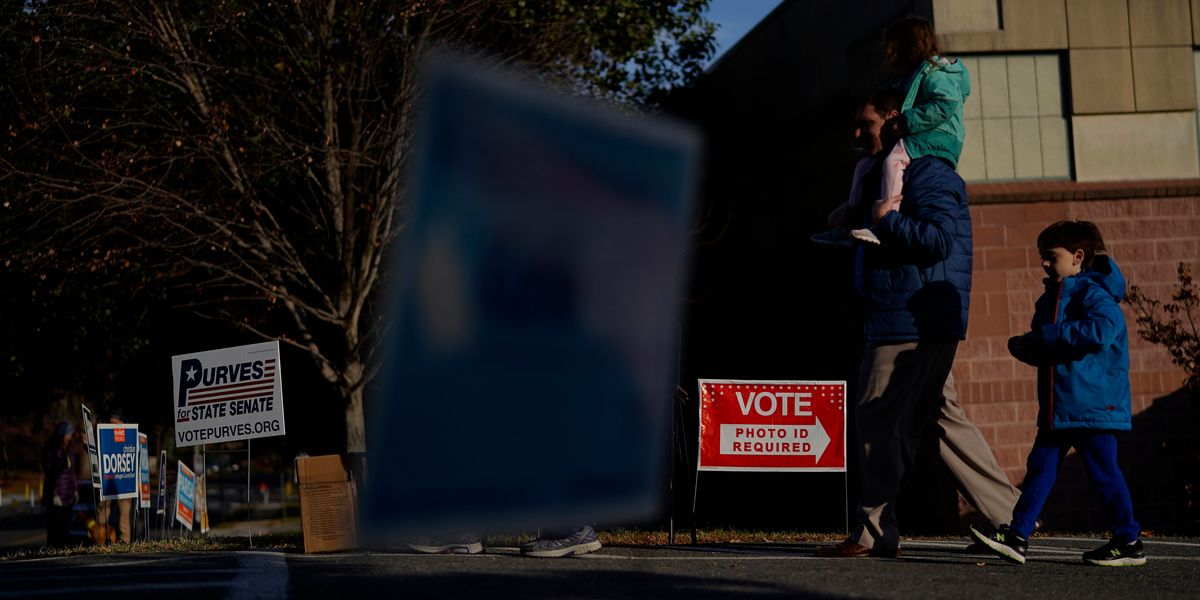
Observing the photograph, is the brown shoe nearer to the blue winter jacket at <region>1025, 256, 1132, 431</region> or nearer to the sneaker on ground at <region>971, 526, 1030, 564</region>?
the sneaker on ground at <region>971, 526, 1030, 564</region>

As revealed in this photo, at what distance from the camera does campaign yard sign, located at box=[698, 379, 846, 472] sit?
9.38 meters

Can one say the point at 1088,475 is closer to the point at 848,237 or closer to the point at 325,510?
the point at 848,237

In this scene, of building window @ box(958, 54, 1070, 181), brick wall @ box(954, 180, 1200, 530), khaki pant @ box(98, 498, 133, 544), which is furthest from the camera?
khaki pant @ box(98, 498, 133, 544)

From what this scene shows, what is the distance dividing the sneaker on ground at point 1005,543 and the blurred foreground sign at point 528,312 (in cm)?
429

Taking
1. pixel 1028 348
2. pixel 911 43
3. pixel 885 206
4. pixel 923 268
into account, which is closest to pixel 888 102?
pixel 911 43

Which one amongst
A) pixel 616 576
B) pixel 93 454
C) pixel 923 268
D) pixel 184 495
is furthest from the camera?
pixel 184 495

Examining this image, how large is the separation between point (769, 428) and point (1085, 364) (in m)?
3.63

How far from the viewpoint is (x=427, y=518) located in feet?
5.20

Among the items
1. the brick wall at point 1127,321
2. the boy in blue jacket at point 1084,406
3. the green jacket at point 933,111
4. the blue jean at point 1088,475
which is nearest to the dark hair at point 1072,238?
the boy in blue jacket at point 1084,406

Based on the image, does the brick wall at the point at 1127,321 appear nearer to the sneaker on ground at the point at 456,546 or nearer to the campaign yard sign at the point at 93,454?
the sneaker on ground at the point at 456,546

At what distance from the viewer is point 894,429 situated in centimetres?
603

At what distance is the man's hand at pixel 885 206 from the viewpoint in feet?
19.6

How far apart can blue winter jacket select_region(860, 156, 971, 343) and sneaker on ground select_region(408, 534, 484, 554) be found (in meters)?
1.98

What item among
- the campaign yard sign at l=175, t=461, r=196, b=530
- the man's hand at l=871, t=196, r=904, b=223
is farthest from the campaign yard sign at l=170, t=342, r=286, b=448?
the campaign yard sign at l=175, t=461, r=196, b=530
